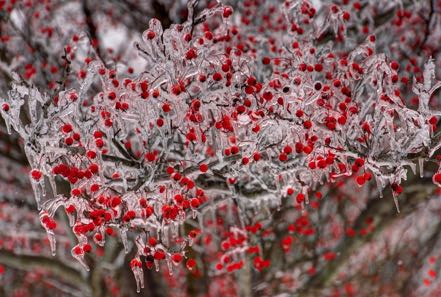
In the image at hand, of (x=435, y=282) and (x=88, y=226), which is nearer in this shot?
(x=88, y=226)

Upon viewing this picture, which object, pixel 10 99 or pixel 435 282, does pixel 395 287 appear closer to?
pixel 435 282

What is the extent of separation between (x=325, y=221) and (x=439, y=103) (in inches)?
140

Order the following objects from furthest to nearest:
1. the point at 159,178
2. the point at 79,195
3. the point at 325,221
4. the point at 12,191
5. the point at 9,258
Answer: the point at 325,221
the point at 12,191
the point at 9,258
the point at 159,178
the point at 79,195

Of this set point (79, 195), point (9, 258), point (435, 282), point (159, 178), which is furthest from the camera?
point (435, 282)

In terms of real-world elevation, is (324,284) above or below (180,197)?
below

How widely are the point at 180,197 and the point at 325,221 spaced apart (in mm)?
6057

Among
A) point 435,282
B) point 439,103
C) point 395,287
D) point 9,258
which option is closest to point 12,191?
point 9,258

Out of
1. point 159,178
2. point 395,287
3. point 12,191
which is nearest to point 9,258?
point 12,191

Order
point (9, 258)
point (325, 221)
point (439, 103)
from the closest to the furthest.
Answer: point (9, 258) → point (439, 103) → point (325, 221)

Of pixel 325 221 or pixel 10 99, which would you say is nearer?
pixel 10 99

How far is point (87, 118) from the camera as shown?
3777 millimetres

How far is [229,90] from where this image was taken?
140 inches

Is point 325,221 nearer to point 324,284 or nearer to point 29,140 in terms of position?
point 324,284

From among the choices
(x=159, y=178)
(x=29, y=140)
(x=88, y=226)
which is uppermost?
(x=29, y=140)
